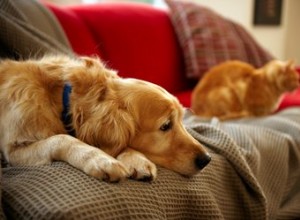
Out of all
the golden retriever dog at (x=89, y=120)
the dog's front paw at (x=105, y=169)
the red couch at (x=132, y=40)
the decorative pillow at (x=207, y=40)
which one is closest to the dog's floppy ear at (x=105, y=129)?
the golden retriever dog at (x=89, y=120)

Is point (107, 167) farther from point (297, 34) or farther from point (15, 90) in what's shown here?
point (297, 34)

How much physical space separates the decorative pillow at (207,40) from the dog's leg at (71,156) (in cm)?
188

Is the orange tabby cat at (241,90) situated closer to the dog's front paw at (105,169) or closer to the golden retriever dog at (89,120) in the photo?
the golden retriever dog at (89,120)

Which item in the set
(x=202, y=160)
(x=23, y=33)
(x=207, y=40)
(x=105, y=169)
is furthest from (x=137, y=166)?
(x=207, y=40)

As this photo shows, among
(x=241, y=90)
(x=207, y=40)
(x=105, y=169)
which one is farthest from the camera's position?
(x=207, y=40)

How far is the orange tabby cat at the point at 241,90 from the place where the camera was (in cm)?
233

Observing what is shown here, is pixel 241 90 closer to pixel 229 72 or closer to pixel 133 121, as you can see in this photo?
pixel 229 72

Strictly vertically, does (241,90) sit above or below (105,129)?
below

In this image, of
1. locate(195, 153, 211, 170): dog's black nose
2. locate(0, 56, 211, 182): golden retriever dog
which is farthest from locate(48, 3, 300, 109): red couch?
locate(195, 153, 211, 170): dog's black nose

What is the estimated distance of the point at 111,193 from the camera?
812 mm

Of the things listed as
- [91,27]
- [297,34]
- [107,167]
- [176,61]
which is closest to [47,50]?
[107,167]

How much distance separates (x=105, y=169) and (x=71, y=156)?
119 mm

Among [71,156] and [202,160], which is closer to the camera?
[71,156]

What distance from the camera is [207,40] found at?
9.27 feet
